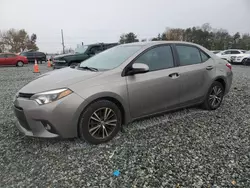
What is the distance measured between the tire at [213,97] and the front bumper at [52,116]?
282 centimetres

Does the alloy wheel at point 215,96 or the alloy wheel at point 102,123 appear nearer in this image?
the alloy wheel at point 102,123

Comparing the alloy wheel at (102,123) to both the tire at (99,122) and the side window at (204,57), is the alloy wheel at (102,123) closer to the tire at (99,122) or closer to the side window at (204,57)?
the tire at (99,122)

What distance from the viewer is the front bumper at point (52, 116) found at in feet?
8.57

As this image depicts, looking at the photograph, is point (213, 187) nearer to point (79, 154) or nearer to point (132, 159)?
point (132, 159)

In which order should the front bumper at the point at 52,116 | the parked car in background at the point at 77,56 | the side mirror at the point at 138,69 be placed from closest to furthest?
the front bumper at the point at 52,116, the side mirror at the point at 138,69, the parked car in background at the point at 77,56

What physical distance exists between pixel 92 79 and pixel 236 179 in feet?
7.18

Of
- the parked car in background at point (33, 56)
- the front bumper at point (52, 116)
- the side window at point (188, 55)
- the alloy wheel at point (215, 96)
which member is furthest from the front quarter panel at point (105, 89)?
the parked car in background at point (33, 56)

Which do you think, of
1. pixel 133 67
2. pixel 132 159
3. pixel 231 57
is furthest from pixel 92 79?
pixel 231 57

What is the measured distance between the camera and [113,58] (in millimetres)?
3541

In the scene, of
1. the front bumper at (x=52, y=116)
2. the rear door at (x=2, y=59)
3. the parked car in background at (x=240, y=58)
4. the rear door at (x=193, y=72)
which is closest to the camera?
the front bumper at (x=52, y=116)

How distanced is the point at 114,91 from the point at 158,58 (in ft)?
3.69

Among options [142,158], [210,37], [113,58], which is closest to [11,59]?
[113,58]

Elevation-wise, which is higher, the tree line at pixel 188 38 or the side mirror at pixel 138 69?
the tree line at pixel 188 38

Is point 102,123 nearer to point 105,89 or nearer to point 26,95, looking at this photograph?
point 105,89
